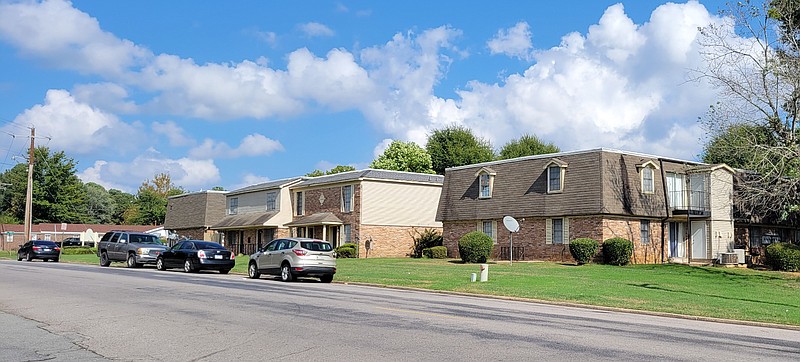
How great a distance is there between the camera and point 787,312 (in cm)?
1914

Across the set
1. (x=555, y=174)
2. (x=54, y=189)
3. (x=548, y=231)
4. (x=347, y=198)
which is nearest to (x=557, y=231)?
(x=548, y=231)

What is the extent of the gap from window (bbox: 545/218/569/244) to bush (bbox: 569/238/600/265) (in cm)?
239

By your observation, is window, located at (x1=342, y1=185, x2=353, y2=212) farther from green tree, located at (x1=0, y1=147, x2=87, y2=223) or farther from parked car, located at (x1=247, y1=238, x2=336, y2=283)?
green tree, located at (x1=0, y1=147, x2=87, y2=223)

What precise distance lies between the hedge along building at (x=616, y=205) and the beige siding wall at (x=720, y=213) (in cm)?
6

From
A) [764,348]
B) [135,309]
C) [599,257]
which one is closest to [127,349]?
[135,309]

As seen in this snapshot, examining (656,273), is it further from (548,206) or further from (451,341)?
(451,341)

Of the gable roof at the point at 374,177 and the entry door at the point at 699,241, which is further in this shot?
the gable roof at the point at 374,177

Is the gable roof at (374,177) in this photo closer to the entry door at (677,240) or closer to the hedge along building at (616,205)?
the hedge along building at (616,205)

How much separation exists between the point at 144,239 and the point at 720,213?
3147cm

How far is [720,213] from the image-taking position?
143 ft

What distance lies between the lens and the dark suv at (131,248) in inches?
1497

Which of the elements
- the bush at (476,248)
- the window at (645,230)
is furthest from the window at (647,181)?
the bush at (476,248)

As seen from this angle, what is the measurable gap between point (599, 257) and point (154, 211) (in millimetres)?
91573

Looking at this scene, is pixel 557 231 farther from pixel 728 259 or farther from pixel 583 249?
pixel 728 259
